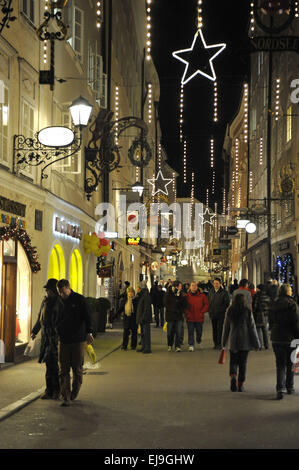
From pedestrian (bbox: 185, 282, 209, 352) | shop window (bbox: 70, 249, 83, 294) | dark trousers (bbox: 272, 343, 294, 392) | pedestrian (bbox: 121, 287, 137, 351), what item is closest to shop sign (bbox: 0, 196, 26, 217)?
pedestrian (bbox: 121, 287, 137, 351)

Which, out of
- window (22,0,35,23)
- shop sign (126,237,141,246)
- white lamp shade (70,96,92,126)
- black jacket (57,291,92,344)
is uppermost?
window (22,0,35,23)

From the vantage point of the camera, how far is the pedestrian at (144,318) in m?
19.3

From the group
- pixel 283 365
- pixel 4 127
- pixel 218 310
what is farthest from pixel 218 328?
pixel 283 365

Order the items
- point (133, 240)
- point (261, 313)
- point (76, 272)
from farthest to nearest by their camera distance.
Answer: point (133, 240) < point (76, 272) < point (261, 313)

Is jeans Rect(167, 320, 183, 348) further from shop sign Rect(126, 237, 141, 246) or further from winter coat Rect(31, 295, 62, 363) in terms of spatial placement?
shop sign Rect(126, 237, 141, 246)

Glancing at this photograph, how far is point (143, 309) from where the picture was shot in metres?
20.0

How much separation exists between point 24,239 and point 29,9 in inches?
229

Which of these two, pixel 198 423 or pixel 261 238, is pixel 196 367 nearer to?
pixel 198 423

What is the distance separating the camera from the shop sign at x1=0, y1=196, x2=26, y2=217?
15.0 metres

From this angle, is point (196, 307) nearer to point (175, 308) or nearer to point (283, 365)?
point (175, 308)

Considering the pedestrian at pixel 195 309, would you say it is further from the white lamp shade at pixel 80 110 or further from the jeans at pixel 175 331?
the white lamp shade at pixel 80 110

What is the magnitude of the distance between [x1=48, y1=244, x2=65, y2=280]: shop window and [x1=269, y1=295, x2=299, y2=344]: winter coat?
1013 cm

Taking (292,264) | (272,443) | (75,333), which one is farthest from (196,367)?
(292,264)

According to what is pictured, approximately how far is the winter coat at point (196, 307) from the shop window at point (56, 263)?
3.94 meters
